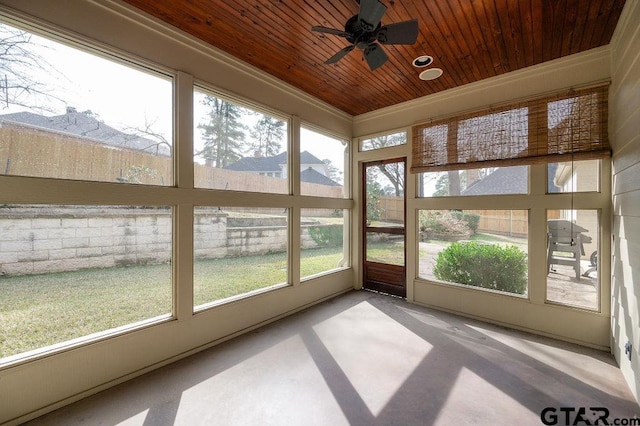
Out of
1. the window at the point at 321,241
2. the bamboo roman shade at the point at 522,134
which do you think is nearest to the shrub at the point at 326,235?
the window at the point at 321,241

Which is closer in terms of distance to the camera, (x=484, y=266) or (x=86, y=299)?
(x=86, y=299)

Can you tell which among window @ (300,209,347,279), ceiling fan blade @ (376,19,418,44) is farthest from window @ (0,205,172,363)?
ceiling fan blade @ (376,19,418,44)

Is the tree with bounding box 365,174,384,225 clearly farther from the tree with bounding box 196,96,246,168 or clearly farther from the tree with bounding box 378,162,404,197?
the tree with bounding box 196,96,246,168

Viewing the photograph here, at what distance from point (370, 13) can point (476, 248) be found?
3.05m

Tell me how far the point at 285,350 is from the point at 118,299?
1.53 meters

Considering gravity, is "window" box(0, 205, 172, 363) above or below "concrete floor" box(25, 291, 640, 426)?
above

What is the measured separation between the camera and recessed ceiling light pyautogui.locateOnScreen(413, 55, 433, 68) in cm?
280

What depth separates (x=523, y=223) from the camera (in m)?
3.14

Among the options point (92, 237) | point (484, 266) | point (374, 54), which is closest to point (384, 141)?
point (374, 54)

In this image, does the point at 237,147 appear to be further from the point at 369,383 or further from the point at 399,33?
the point at 369,383

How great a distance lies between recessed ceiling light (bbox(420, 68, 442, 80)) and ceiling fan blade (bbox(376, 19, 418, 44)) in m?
1.19

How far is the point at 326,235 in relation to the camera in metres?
4.30

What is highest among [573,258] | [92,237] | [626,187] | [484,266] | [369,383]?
[626,187]

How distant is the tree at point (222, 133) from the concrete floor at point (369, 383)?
196 cm
